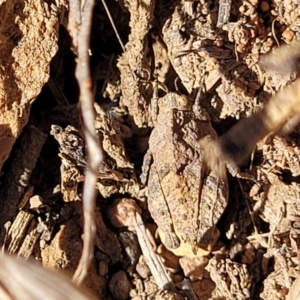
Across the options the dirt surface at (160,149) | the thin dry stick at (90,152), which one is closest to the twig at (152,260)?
the dirt surface at (160,149)

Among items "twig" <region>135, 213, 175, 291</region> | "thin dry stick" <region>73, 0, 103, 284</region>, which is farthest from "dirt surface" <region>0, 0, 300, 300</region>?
"thin dry stick" <region>73, 0, 103, 284</region>

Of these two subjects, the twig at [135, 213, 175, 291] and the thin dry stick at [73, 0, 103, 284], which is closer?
the thin dry stick at [73, 0, 103, 284]

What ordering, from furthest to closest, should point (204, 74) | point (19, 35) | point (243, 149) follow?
point (204, 74) < point (19, 35) < point (243, 149)

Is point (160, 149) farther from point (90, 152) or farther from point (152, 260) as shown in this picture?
point (90, 152)

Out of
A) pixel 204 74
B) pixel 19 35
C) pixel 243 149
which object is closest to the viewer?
pixel 243 149

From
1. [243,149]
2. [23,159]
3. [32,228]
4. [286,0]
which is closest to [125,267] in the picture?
[32,228]

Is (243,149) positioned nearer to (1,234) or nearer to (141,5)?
(141,5)

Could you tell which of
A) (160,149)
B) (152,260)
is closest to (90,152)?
(160,149)

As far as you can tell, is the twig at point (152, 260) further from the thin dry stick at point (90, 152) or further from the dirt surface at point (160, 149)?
the thin dry stick at point (90, 152)

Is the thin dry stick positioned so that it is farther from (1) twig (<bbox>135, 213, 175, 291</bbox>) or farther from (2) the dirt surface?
(1) twig (<bbox>135, 213, 175, 291</bbox>)
